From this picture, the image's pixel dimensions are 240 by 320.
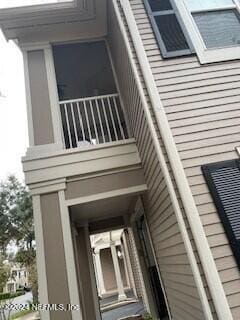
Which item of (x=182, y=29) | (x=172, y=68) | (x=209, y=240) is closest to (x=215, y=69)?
(x=172, y=68)

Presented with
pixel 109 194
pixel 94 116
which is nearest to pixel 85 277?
pixel 109 194

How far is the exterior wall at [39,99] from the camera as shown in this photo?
13.2 feet

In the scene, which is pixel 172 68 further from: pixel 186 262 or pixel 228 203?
pixel 186 262

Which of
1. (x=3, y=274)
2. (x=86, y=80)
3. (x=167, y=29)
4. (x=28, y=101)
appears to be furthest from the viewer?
(x=3, y=274)

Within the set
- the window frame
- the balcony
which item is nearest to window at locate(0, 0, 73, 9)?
the balcony

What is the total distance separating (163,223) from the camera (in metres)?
3.36

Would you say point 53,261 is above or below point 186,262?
above

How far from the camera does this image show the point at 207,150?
9.32ft

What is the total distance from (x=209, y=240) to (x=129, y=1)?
3.21m

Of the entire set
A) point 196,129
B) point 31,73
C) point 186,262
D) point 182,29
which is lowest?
point 186,262

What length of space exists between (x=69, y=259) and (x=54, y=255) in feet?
0.65

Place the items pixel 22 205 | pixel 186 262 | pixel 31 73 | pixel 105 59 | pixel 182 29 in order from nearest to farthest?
pixel 186 262 → pixel 182 29 → pixel 31 73 → pixel 105 59 → pixel 22 205

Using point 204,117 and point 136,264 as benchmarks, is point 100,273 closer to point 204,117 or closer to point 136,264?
point 136,264

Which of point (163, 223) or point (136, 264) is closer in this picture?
point (163, 223)
